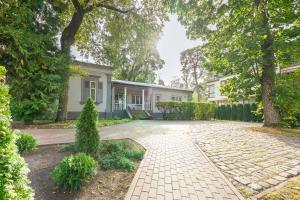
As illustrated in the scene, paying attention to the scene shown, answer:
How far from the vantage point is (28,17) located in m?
10.3

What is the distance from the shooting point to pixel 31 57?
10742 millimetres

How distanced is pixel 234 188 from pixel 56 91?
37.4ft

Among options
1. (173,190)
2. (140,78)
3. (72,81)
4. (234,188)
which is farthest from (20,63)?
(140,78)

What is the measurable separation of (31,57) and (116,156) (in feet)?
30.5

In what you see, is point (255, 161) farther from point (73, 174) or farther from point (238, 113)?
point (238, 113)

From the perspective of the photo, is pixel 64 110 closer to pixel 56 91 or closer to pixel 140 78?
pixel 56 91

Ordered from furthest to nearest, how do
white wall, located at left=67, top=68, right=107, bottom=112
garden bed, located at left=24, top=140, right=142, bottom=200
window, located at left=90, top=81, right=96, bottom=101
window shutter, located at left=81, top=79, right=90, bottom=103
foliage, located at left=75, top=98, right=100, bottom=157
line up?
1. window, located at left=90, top=81, right=96, bottom=101
2. window shutter, located at left=81, top=79, right=90, bottom=103
3. white wall, located at left=67, top=68, right=107, bottom=112
4. foliage, located at left=75, top=98, right=100, bottom=157
5. garden bed, located at left=24, top=140, right=142, bottom=200

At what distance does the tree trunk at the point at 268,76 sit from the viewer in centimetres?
988

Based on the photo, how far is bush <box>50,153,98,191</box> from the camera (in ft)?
10.9

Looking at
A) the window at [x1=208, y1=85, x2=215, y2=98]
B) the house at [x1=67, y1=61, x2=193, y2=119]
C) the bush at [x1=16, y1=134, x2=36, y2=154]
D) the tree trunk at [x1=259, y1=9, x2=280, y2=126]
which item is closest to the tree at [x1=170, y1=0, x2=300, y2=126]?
the tree trunk at [x1=259, y1=9, x2=280, y2=126]

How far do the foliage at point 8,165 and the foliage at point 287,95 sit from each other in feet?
38.1

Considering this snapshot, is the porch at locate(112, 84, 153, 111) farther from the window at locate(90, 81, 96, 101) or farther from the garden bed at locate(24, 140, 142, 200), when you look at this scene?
the garden bed at locate(24, 140, 142, 200)

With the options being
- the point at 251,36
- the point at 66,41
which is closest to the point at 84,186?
the point at 251,36

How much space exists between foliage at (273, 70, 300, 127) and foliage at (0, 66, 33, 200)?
1162 centimetres
